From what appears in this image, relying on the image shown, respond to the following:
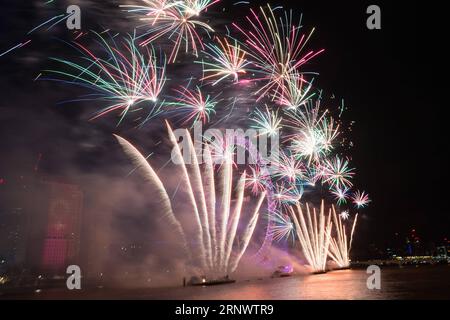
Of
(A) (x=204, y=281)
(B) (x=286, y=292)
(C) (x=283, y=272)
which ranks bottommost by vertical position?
(C) (x=283, y=272)

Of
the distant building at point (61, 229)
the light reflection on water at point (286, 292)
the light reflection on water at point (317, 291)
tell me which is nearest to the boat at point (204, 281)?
the light reflection on water at point (286, 292)

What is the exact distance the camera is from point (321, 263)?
66.9 m

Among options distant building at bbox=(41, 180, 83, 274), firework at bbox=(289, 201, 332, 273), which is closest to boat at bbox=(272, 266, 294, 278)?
firework at bbox=(289, 201, 332, 273)

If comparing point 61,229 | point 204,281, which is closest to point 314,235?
point 204,281

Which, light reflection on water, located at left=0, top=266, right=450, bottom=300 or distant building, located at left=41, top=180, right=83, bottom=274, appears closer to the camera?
light reflection on water, located at left=0, top=266, right=450, bottom=300

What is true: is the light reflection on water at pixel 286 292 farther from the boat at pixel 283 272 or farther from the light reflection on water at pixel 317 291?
the boat at pixel 283 272

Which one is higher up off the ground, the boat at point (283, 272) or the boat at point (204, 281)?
the boat at point (204, 281)

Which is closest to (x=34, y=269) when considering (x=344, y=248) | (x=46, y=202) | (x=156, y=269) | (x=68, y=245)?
(x=68, y=245)

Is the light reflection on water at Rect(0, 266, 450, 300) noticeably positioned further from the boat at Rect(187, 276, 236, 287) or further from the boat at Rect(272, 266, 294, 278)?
the boat at Rect(272, 266, 294, 278)

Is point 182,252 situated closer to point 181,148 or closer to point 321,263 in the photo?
point 321,263

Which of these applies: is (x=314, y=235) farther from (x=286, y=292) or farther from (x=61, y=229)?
(x=61, y=229)

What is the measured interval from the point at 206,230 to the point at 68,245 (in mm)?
142426

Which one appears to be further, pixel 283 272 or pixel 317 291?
pixel 283 272

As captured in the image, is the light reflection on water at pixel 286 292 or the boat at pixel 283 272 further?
the boat at pixel 283 272
